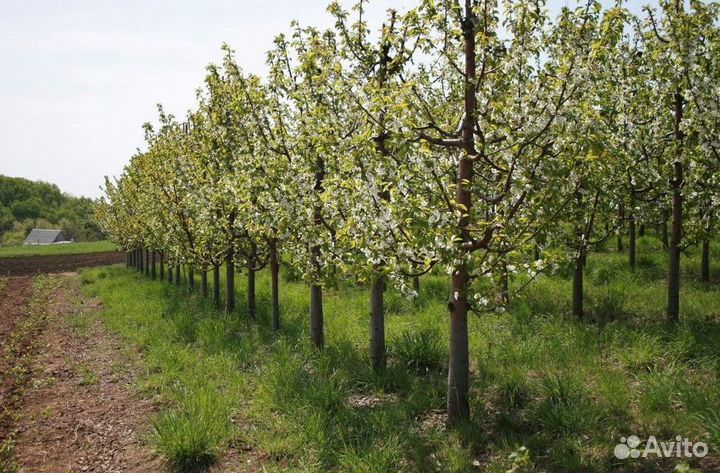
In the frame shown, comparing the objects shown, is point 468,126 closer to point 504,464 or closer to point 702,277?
point 504,464

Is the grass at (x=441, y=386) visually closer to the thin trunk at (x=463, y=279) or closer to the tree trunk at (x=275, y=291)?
the tree trunk at (x=275, y=291)

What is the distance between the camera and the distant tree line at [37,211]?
121 metres

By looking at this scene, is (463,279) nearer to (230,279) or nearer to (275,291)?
(275,291)

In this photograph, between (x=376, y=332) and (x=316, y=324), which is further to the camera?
(x=316, y=324)

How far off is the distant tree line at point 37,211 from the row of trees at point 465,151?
369 feet

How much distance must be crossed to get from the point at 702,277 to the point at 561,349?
23.6 ft

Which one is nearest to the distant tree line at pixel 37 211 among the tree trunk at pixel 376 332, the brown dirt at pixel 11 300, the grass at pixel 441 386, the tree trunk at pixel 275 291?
the brown dirt at pixel 11 300

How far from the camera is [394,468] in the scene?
19.5 ft

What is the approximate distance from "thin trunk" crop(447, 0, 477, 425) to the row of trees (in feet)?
0.07

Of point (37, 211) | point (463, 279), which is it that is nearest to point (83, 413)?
point (463, 279)

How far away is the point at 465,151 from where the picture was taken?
257 inches

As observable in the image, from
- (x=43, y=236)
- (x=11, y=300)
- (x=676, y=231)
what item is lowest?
(x=11, y=300)

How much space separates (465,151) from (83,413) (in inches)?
302

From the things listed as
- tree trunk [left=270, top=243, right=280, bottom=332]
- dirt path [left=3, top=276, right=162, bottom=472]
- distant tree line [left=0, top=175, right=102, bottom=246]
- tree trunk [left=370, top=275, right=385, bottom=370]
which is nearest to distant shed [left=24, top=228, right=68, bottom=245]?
distant tree line [left=0, top=175, right=102, bottom=246]
